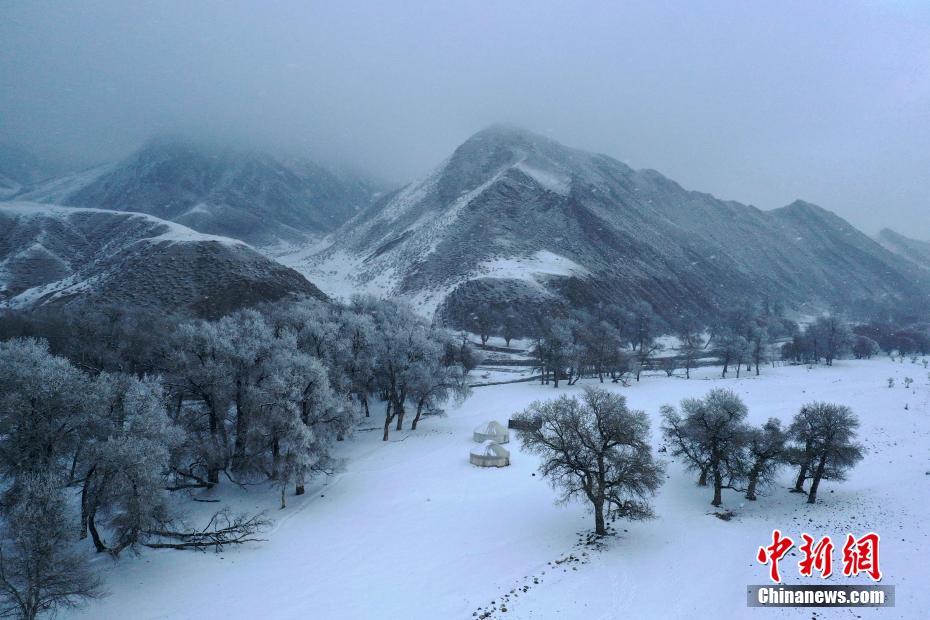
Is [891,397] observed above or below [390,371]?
below

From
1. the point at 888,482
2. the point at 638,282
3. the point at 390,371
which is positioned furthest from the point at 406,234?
the point at 888,482

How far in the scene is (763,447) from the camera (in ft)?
99.8

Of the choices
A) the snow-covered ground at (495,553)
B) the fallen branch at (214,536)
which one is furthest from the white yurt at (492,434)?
the fallen branch at (214,536)

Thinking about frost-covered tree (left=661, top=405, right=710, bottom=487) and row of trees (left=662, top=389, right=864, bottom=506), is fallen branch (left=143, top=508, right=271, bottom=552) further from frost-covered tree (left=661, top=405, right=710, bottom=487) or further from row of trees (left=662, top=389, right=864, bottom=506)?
row of trees (left=662, top=389, right=864, bottom=506)

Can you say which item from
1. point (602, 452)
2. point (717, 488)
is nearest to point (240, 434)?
point (602, 452)

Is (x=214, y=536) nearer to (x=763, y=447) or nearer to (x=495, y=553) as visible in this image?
(x=495, y=553)

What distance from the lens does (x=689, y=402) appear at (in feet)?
108

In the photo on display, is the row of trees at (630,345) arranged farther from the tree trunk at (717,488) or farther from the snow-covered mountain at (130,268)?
the snow-covered mountain at (130,268)

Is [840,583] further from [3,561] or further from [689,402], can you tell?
[3,561]

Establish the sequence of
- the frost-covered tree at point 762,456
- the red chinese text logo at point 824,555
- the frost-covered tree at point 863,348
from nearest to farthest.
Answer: the red chinese text logo at point 824,555 < the frost-covered tree at point 762,456 < the frost-covered tree at point 863,348

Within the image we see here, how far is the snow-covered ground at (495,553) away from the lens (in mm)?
19109

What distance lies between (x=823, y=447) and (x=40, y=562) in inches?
1603

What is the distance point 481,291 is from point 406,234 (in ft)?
188

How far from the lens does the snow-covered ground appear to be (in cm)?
1911
